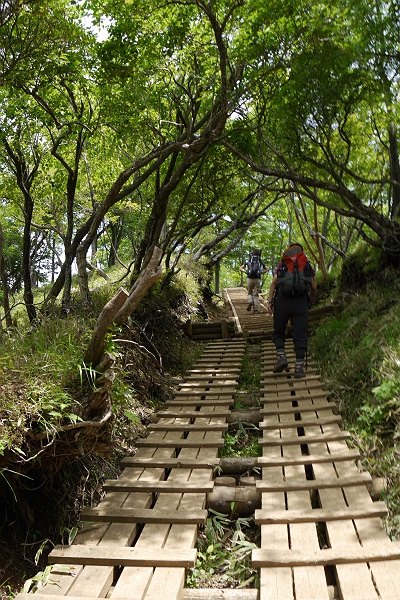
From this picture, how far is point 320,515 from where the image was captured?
3191 millimetres

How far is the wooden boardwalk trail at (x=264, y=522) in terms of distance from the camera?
8.56ft

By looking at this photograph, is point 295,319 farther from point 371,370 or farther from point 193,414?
point 193,414

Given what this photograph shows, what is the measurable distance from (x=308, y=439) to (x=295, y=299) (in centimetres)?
283

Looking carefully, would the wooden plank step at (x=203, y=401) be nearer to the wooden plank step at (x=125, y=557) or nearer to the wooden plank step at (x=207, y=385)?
the wooden plank step at (x=207, y=385)

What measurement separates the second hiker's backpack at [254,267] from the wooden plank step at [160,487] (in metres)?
9.66

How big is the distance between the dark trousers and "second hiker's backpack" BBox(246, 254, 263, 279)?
5.98 m

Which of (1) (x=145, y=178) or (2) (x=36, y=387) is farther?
(1) (x=145, y=178)

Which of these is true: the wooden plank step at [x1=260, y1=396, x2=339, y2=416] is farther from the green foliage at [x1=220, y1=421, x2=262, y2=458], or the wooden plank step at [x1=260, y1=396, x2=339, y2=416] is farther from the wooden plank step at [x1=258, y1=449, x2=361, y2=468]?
the wooden plank step at [x1=258, y1=449, x2=361, y2=468]

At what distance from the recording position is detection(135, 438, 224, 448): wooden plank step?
466cm

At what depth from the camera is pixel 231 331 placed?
11008 millimetres

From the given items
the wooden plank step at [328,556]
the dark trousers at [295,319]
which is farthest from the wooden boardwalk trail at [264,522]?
the dark trousers at [295,319]

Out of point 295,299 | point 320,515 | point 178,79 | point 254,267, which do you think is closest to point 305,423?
point 320,515

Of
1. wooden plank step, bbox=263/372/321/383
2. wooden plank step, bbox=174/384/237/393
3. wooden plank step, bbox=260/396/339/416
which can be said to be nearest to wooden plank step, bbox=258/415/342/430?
wooden plank step, bbox=260/396/339/416

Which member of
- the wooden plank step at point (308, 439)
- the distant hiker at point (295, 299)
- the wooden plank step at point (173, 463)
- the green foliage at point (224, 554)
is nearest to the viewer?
the green foliage at point (224, 554)
